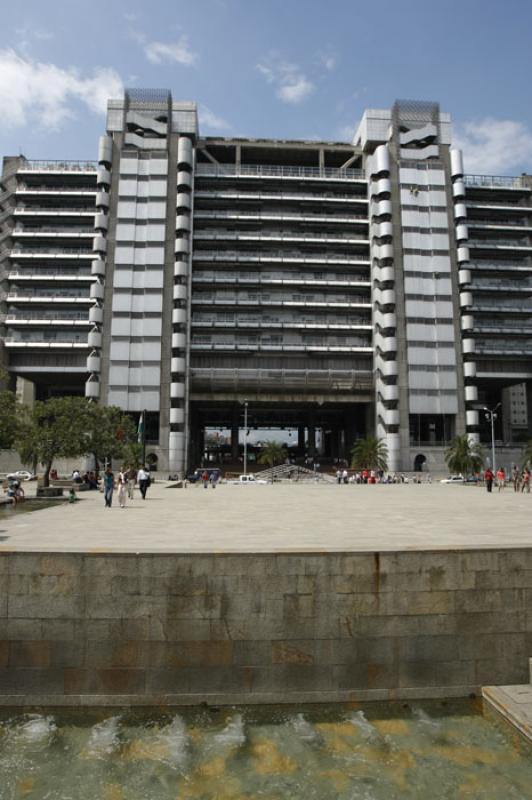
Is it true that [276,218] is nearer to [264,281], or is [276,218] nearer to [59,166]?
[264,281]

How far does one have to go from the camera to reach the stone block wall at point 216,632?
9.82m

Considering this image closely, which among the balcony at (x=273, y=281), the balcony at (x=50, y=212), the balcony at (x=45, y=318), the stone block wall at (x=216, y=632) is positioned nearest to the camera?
the stone block wall at (x=216, y=632)

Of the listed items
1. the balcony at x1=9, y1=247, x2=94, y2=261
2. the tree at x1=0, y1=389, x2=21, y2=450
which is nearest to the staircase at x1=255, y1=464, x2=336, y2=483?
the tree at x1=0, y1=389, x2=21, y2=450

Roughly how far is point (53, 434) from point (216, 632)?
24.5 meters

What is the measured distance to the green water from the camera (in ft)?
23.5

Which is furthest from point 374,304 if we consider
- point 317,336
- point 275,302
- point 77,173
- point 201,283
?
point 77,173

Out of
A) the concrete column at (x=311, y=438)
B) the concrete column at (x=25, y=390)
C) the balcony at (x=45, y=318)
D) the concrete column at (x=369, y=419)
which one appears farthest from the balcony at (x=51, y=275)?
the concrete column at (x=369, y=419)

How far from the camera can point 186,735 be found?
8.61 m

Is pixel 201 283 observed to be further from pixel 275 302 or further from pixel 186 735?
pixel 186 735

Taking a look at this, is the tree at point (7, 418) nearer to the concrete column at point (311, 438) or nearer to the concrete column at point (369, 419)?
the concrete column at point (369, 419)

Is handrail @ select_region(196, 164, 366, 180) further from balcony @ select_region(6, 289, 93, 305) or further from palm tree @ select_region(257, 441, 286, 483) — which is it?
palm tree @ select_region(257, 441, 286, 483)

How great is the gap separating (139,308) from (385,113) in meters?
48.4

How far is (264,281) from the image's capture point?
69.8 metres

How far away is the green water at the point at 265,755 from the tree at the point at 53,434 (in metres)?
22.2
